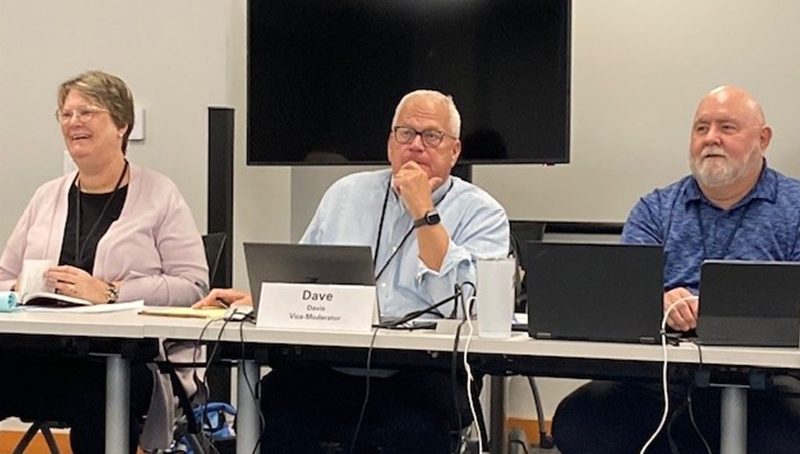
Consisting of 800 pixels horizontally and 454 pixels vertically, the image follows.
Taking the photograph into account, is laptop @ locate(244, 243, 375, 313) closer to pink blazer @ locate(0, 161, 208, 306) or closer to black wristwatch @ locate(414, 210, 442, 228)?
black wristwatch @ locate(414, 210, 442, 228)

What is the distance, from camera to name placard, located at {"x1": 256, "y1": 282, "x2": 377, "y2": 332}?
1940 millimetres

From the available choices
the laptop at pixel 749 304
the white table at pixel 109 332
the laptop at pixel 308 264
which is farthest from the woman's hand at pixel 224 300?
the laptop at pixel 749 304

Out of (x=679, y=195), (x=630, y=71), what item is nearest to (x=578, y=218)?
(x=630, y=71)

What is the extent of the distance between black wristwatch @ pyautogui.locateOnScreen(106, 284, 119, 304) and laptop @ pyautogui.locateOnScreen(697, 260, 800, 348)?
57.6 inches

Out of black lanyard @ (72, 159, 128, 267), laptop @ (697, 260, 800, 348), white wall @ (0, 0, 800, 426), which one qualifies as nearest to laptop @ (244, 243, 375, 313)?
laptop @ (697, 260, 800, 348)

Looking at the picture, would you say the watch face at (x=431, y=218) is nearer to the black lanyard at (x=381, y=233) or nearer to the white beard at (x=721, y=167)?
the black lanyard at (x=381, y=233)

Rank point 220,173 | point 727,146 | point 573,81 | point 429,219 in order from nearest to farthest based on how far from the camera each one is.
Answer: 1. point 429,219
2. point 727,146
3. point 220,173
4. point 573,81

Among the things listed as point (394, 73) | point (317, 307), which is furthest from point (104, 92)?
point (317, 307)

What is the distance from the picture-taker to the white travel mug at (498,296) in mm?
1834

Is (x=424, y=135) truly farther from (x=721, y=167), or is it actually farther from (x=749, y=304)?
(x=749, y=304)

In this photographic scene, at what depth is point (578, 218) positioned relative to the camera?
3.69 meters

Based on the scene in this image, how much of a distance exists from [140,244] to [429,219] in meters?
0.87

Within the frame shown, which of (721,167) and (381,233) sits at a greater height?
(721,167)

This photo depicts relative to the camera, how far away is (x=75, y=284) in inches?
96.3
